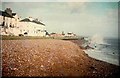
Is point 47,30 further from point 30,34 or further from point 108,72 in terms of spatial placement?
point 108,72

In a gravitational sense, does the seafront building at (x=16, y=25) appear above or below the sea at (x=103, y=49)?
above

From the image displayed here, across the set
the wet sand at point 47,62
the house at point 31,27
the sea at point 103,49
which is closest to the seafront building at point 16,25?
the house at point 31,27

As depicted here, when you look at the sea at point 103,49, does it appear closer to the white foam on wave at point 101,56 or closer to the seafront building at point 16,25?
the white foam on wave at point 101,56

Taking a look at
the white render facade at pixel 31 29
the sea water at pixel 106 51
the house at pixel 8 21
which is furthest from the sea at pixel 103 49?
the house at pixel 8 21

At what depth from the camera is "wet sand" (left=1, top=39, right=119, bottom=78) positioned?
2928mm

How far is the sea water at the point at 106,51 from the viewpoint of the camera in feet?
9.66

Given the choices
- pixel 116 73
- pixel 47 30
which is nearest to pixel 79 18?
pixel 47 30

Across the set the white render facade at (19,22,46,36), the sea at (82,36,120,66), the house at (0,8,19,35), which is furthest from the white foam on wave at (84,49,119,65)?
the house at (0,8,19,35)

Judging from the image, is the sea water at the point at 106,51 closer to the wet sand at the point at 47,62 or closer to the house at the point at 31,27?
the wet sand at the point at 47,62

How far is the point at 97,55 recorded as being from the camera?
3002 mm

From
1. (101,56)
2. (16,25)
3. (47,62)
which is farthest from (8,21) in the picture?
(101,56)

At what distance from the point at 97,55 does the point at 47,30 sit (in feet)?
2.77

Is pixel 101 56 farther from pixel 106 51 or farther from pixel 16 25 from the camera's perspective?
pixel 16 25

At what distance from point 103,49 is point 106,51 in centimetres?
5
